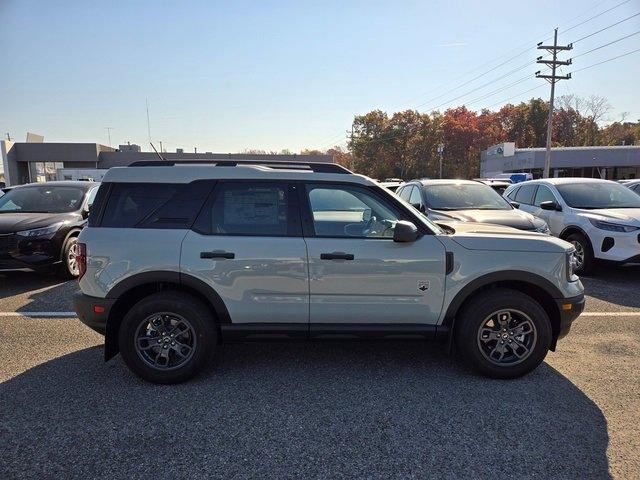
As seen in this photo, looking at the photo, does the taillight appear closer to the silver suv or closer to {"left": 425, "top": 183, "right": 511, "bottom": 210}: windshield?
the silver suv

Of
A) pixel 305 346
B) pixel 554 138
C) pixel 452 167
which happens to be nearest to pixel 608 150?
pixel 452 167

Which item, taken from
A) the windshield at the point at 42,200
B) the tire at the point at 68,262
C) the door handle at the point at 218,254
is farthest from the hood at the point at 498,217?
the windshield at the point at 42,200

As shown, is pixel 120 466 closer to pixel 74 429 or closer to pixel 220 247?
pixel 74 429

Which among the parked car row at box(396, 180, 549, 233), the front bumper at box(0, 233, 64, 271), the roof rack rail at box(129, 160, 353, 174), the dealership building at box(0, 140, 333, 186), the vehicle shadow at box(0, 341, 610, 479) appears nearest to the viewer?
the vehicle shadow at box(0, 341, 610, 479)

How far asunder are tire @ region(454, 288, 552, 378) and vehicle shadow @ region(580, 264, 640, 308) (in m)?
3.30

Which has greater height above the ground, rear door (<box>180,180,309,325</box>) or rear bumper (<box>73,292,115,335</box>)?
rear door (<box>180,180,309,325</box>)

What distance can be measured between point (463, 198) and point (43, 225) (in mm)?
7281

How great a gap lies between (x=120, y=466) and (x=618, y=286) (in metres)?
7.58

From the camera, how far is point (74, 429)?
3176mm

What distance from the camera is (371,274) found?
A: 12.4 feet

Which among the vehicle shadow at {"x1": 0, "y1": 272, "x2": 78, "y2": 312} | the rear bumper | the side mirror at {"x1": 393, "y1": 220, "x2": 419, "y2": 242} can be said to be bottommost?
the vehicle shadow at {"x1": 0, "y1": 272, "x2": 78, "y2": 312}

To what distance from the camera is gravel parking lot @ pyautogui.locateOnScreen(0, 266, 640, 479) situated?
279 centimetres

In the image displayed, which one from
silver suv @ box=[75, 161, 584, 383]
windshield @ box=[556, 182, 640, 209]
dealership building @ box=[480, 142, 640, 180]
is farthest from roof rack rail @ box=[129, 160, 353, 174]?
dealership building @ box=[480, 142, 640, 180]

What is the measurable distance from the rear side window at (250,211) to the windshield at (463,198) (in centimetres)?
485
